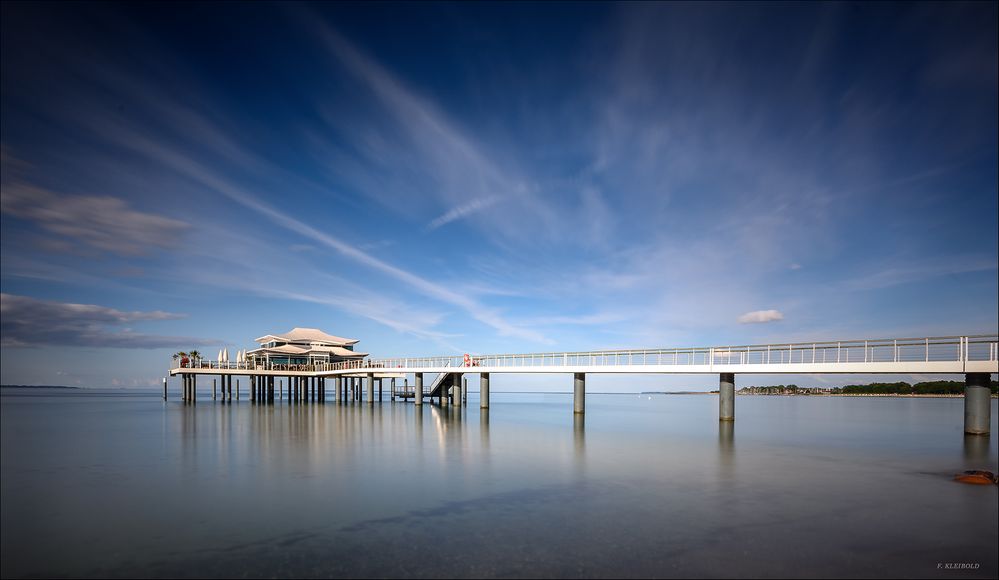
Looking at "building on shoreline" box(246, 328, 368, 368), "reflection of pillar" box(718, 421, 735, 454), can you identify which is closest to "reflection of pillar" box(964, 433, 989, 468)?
"reflection of pillar" box(718, 421, 735, 454)

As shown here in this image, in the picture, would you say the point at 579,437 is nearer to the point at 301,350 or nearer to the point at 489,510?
the point at 489,510

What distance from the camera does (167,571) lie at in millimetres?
8812

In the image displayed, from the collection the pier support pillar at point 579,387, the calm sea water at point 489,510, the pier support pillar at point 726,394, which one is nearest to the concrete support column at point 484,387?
the pier support pillar at point 579,387

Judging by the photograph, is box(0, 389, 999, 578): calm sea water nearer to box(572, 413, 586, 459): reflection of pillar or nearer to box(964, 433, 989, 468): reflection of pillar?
box(964, 433, 989, 468): reflection of pillar

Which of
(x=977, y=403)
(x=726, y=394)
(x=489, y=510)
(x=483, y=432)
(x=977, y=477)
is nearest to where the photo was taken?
(x=489, y=510)

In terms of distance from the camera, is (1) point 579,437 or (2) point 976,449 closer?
(2) point 976,449

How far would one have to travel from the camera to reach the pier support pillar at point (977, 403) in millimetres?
23844

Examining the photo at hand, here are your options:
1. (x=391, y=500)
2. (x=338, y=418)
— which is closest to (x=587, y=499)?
(x=391, y=500)

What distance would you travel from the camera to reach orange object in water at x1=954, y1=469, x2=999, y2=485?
51.9 ft

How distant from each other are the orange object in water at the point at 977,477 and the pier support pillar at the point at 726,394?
49.8 feet

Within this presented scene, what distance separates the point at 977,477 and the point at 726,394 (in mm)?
17179

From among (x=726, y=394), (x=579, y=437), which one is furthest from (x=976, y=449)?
(x=579, y=437)

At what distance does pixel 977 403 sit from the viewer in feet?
80.9

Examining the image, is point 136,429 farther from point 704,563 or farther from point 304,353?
point 704,563
